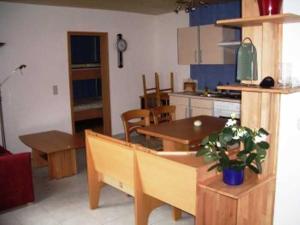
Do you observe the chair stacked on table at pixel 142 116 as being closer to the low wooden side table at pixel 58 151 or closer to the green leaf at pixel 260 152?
the low wooden side table at pixel 58 151

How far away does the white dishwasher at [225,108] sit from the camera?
5032 millimetres

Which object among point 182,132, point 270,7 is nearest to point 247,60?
point 270,7

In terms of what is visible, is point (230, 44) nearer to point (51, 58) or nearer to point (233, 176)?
point (51, 58)

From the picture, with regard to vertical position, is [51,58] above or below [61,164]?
above

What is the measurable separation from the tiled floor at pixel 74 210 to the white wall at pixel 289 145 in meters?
0.95

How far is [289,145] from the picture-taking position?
2.38 meters

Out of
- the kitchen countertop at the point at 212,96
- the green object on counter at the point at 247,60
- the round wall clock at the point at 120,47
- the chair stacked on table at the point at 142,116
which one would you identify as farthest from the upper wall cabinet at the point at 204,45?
the green object on counter at the point at 247,60

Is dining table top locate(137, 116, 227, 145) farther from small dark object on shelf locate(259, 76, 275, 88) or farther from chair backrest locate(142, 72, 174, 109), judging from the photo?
chair backrest locate(142, 72, 174, 109)

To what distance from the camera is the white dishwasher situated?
5.03 metres

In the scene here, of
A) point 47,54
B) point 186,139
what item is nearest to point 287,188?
point 186,139

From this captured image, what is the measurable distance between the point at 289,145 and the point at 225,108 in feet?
9.33

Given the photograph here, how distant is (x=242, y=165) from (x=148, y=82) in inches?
191

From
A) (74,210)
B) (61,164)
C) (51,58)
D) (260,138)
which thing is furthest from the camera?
(51,58)

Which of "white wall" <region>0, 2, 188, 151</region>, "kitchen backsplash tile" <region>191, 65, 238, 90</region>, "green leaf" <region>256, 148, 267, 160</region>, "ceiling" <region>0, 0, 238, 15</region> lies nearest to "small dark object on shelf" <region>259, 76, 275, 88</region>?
"green leaf" <region>256, 148, 267, 160</region>
